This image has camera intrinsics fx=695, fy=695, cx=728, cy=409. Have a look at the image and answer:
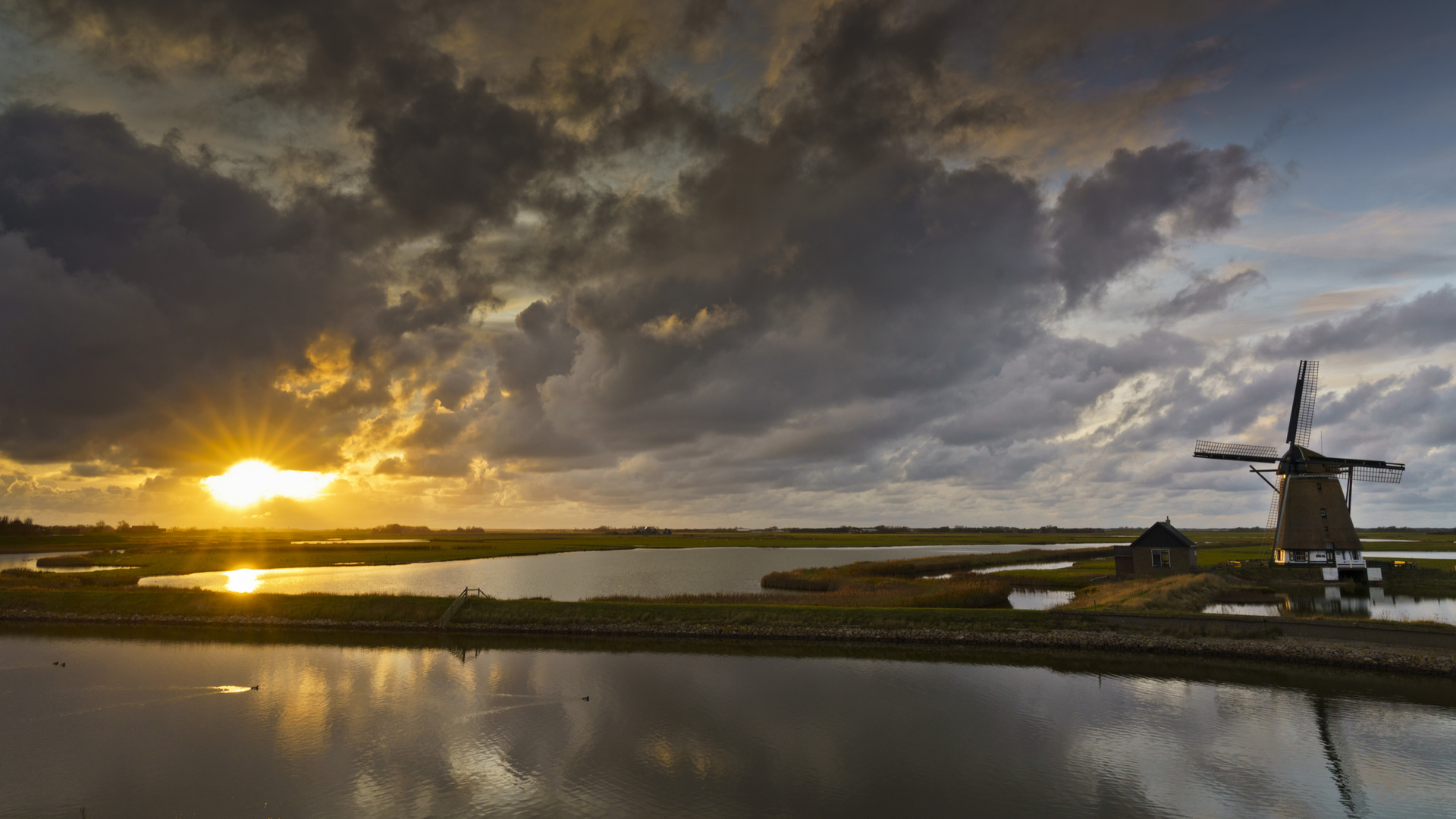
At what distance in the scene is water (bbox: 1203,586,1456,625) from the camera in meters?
44.9

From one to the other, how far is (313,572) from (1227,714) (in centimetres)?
8865

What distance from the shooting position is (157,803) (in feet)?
58.7

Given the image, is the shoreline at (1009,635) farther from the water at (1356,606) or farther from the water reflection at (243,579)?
the water reflection at (243,579)

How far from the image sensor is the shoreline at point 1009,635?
33.0 m

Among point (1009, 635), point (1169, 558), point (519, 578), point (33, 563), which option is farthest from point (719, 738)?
point (33, 563)

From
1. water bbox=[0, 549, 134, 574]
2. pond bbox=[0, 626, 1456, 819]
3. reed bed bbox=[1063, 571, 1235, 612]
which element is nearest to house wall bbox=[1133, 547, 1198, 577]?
reed bed bbox=[1063, 571, 1235, 612]

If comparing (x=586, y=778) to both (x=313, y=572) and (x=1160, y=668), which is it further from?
(x=313, y=572)

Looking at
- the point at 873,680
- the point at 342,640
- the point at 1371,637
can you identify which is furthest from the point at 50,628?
the point at 1371,637

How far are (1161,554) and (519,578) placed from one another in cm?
6382

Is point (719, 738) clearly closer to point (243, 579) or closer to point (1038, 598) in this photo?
point (1038, 598)

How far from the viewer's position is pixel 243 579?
73188mm

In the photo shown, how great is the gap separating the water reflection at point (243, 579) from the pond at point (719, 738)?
2873cm

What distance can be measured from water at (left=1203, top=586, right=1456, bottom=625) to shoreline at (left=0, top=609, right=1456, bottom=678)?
24.8 ft

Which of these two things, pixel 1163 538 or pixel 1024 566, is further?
pixel 1024 566
